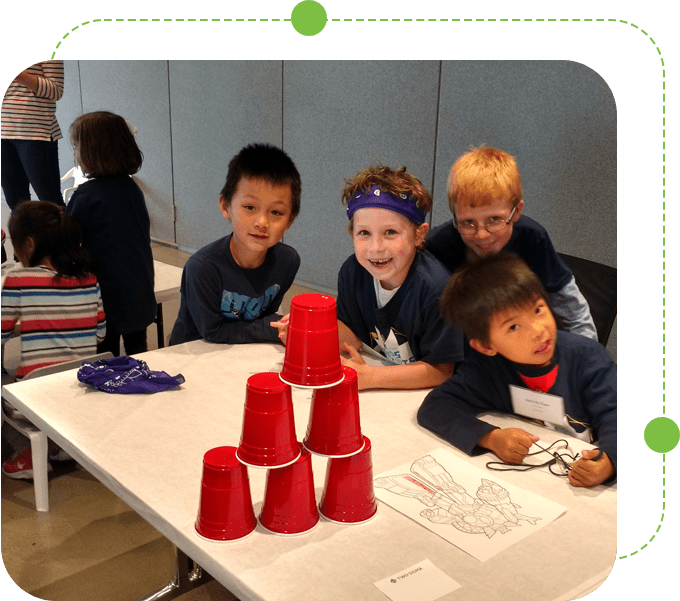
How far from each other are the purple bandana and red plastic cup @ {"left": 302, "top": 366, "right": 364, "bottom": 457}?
416 millimetres

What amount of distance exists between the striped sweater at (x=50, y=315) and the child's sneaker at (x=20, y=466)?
15 cm

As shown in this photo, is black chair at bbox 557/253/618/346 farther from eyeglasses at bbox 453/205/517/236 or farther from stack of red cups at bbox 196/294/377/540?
stack of red cups at bbox 196/294/377/540

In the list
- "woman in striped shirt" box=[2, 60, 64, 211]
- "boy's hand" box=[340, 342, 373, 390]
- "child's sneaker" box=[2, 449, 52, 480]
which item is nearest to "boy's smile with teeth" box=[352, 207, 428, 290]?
"boy's hand" box=[340, 342, 373, 390]

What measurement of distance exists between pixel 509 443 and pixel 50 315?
72 centimetres

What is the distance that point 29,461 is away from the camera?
→ 0.90 metres

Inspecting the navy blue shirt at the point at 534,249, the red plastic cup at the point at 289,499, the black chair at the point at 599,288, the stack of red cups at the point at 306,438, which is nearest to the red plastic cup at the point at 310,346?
the stack of red cups at the point at 306,438

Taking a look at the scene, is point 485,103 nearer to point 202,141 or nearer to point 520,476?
point 202,141

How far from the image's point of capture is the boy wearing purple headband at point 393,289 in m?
0.91

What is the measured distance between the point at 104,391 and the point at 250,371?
294mm

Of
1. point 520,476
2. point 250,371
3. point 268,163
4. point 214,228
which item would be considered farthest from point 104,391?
point 520,476

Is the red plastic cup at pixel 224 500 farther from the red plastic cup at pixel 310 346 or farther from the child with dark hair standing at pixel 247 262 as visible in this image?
the child with dark hair standing at pixel 247 262

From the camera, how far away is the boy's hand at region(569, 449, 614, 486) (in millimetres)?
906

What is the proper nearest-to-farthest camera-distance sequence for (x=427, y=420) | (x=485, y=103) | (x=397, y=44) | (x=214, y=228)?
(x=397, y=44), (x=485, y=103), (x=214, y=228), (x=427, y=420)

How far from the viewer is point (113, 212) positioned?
2.98ft
